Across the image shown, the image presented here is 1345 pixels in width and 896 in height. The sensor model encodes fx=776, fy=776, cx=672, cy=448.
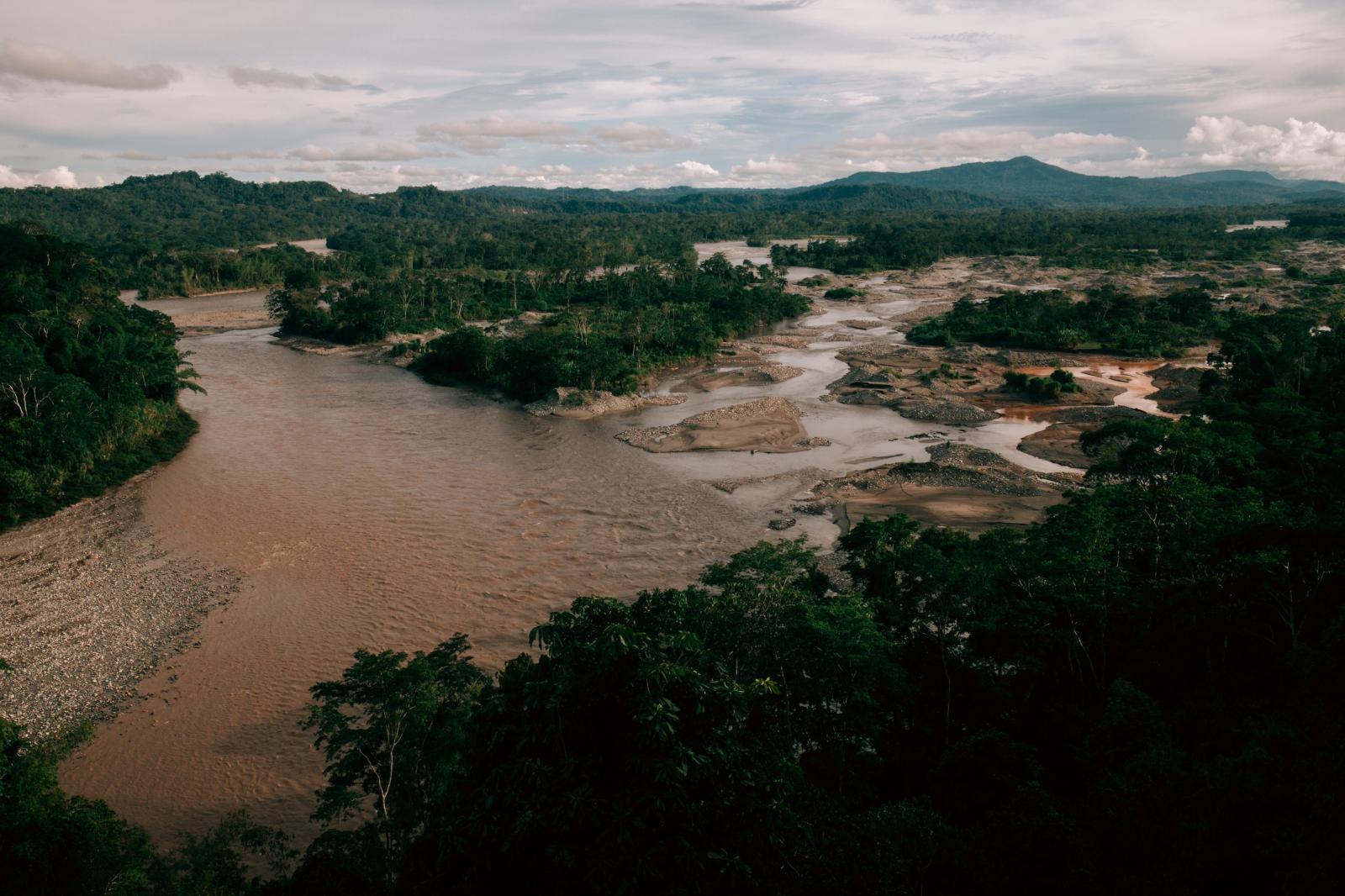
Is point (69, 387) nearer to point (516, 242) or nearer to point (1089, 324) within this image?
point (1089, 324)

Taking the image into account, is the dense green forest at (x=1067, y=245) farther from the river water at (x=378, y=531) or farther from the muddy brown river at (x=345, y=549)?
the muddy brown river at (x=345, y=549)

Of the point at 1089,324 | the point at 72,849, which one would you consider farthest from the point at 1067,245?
the point at 72,849

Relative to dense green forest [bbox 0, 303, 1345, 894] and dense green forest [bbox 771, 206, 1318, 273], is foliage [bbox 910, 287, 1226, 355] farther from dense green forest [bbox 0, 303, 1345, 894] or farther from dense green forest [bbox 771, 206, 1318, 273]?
dense green forest [bbox 0, 303, 1345, 894]

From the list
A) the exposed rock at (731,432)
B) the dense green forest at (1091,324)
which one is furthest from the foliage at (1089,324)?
the exposed rock at (731,432)

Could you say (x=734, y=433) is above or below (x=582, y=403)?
below

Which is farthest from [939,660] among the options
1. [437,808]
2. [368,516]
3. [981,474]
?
[368,516]

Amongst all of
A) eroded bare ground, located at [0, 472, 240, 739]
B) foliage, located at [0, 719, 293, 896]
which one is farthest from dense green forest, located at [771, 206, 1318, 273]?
foliage, located at [0, 719, 293, 896]
